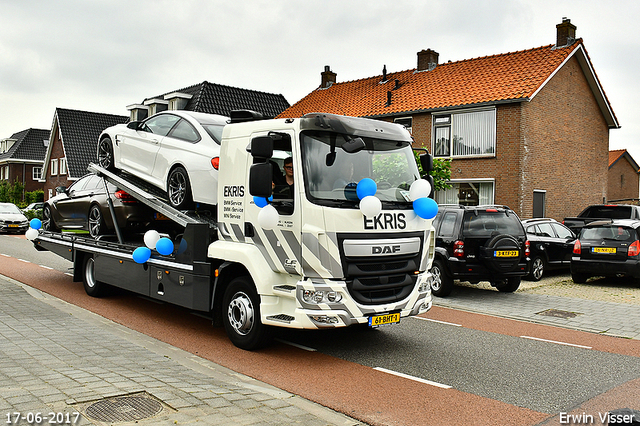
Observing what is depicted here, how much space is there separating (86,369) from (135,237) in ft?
13.2

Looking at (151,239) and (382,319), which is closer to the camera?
(382,319)

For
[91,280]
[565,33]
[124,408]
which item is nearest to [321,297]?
[124,408]

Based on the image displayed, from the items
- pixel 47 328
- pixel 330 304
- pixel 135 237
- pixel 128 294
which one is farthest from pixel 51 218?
pixel 330 304

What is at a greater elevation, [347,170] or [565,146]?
[565,146]

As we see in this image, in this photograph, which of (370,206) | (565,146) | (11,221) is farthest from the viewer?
(11,221)

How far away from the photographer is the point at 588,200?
24.9m

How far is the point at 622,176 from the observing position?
49312 mm

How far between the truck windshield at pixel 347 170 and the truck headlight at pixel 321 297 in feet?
3.16

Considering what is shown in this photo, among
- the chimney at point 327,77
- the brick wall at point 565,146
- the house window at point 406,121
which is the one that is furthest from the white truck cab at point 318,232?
the chimney at point 327,77

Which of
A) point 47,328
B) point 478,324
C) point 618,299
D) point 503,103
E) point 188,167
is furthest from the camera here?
point 503,103

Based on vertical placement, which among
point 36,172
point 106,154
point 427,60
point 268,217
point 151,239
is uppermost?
point 427,60

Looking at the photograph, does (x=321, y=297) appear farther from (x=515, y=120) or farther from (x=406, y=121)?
(x=406, y=121)

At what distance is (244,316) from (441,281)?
→ 18.8 ft

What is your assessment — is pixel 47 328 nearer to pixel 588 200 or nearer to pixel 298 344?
pixel 298 344
